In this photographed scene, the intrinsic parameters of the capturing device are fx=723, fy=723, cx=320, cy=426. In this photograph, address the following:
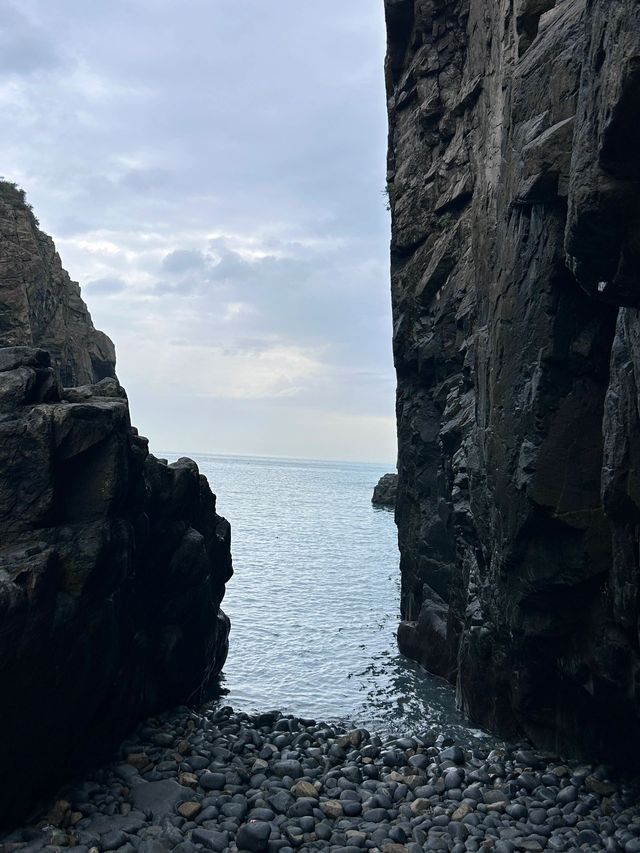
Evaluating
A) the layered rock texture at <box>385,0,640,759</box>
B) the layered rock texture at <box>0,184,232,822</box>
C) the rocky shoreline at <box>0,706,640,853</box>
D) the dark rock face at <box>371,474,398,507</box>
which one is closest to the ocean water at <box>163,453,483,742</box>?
the layered rock texture at <box>385,0,640,759</box>

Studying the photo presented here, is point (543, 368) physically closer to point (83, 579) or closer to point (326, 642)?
point (83, 579)

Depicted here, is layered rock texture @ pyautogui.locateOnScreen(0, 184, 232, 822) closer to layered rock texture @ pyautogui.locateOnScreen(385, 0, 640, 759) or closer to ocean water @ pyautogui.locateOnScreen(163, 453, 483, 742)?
ocean water @ pyautogui.locateOnScreen(163, 453, 483, 742)

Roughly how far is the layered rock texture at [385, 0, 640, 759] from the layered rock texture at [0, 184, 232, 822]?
7.61 metres

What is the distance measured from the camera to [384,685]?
22734 millimetres

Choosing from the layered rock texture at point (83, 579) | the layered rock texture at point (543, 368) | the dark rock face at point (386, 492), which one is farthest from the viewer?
the dark rock face at point (386, 492)

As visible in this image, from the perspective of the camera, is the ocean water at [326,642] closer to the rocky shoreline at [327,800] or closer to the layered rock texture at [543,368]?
the layered rock texture at [543,368]

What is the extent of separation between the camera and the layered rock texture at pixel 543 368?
9.57 m

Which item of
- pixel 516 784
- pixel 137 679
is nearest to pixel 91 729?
pixel 137 679

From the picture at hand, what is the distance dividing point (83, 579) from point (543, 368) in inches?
365

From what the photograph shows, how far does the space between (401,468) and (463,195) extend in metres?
10.6

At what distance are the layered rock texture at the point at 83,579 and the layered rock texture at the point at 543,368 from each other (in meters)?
7.61

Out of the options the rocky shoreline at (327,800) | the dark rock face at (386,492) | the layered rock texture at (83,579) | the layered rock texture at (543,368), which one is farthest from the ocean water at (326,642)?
the dark rock face at (386,492)

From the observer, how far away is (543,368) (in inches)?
543

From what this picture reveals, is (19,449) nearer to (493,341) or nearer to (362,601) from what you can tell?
(493,341)
